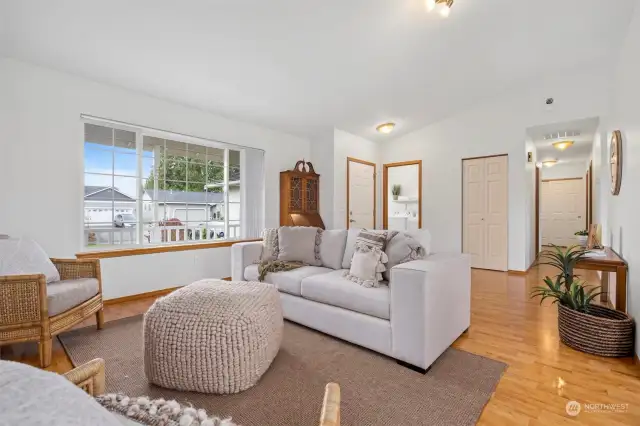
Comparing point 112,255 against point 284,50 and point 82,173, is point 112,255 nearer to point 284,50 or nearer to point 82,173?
point 82,173

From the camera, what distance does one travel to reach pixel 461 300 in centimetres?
235

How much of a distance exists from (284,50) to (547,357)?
3.45m

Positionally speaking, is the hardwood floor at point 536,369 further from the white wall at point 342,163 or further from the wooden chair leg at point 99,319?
the white wall at point 342,163

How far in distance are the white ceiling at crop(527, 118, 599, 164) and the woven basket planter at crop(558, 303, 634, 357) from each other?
3.50m

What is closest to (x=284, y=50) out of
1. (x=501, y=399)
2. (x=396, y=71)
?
(x=396, y=71)

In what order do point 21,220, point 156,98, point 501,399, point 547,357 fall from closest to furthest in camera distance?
point 501,399 < point 547,357 < point 21,220 < point 156,98

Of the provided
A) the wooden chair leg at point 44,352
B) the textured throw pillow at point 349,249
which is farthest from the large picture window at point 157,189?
the textured throw pillow at point 349,249

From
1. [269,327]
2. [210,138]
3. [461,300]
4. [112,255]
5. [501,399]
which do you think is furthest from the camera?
[210,138]

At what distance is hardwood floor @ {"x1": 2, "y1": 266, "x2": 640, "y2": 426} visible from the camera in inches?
59.4

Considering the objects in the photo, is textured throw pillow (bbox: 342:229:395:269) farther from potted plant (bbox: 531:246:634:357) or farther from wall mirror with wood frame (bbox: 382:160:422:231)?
wall mirror with wood frame (bbox: 382:160:422:231)

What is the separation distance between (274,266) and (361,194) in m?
3.21

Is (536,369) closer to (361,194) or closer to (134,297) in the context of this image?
(134,297)

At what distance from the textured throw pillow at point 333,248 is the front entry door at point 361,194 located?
2360 mm

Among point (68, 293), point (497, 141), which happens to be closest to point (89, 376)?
point (68, 293)
